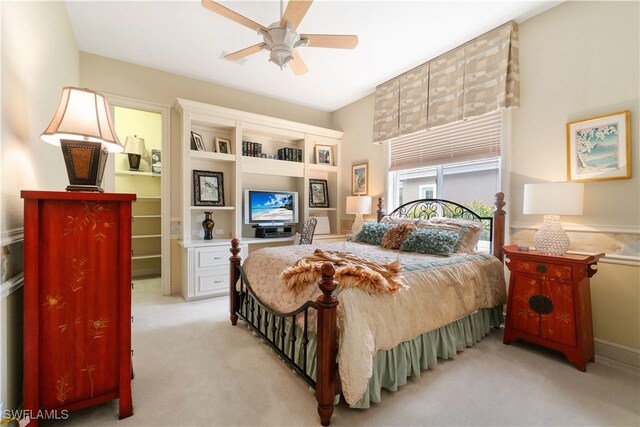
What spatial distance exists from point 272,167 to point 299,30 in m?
1.86

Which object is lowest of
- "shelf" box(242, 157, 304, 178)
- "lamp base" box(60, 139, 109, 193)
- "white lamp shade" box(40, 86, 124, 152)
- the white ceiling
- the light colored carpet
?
the light colored carpet

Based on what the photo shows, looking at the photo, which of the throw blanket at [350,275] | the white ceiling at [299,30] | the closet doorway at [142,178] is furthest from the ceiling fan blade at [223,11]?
the closet doorway at [142,178]

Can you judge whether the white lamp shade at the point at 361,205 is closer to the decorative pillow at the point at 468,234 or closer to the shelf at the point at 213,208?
the decorative pillow at the point at 468,234

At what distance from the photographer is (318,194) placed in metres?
4.68

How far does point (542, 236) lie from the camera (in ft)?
7.18

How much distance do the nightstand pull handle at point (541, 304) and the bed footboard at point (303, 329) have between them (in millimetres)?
1743

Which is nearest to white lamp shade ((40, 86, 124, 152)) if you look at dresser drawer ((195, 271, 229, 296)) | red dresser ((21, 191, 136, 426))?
red dresser ((21, 191, 136, 426))

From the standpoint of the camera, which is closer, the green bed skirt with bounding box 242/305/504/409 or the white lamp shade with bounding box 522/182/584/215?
the green bed skirt with bounding box 242/305/504/409

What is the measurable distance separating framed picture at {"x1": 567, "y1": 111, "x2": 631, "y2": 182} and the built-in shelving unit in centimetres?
285

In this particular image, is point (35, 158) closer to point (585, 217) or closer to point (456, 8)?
point (456, 8)

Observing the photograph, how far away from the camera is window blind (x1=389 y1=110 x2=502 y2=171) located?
2887 millimetres

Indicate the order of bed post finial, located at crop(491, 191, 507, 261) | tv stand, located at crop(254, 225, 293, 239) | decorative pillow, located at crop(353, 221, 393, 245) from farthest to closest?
tv stand, located at crop(254, 225, 293, 239) < decorative pillow, located at crop(353, 221, 393, 245) < bed post finial, located at crop(491, 191, 507, 261)

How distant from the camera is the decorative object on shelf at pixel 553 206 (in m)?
1.97

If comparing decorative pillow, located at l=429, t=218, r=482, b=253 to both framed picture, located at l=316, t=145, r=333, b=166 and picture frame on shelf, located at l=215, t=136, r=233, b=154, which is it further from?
picture frame on shelf, located at l=215, t=136, r=233, b=154
